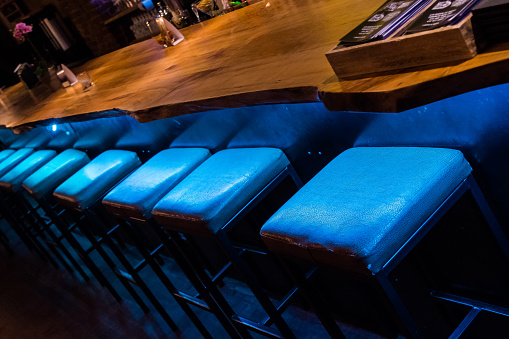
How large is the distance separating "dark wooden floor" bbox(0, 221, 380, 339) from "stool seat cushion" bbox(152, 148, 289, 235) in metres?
0.98

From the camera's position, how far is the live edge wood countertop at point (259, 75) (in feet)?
3.58

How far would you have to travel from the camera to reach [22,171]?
3615mm

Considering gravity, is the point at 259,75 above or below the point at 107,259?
above

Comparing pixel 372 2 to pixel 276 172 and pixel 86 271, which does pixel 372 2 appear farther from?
pixel 86 271

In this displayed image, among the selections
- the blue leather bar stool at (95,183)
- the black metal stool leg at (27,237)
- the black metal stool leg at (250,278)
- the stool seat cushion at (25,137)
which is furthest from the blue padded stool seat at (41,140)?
the black metal stool leg at (250,278)

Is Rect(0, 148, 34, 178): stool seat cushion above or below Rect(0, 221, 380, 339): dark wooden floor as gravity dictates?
above

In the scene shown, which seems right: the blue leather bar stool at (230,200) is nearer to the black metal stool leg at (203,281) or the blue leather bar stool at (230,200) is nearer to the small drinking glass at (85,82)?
the black metal stool leg at (203,281)

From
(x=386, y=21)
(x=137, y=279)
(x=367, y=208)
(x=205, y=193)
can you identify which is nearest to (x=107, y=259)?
(x=137, y=279)

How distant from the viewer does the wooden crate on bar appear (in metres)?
1.05

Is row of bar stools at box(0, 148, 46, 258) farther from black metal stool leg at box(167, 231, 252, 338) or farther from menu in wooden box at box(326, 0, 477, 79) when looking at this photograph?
menu in wooden box at box(326, 0, 477, 79)

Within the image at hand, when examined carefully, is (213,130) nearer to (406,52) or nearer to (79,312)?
(406,52)

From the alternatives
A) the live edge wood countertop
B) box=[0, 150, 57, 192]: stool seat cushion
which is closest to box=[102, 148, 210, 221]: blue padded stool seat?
the live edge wood countertop

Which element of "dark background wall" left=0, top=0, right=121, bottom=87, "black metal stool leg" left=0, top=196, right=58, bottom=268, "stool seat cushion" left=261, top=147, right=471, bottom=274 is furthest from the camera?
"dark background wall" left=0, top=0, right=121, bottom=87

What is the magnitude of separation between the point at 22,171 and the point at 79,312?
1.11 m
